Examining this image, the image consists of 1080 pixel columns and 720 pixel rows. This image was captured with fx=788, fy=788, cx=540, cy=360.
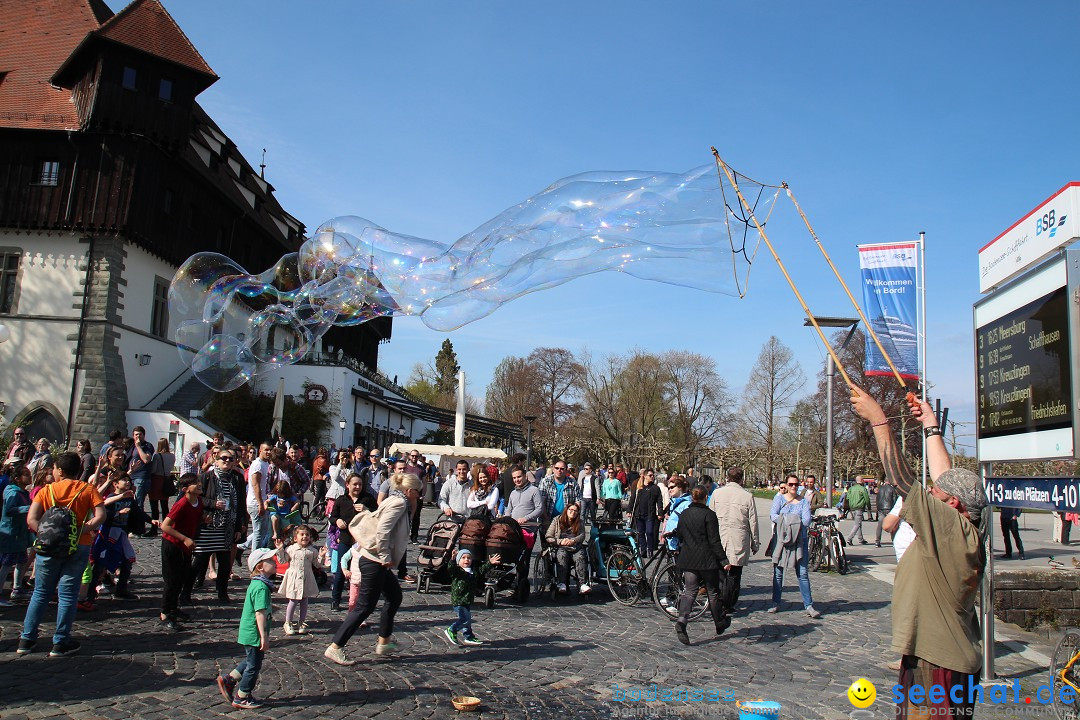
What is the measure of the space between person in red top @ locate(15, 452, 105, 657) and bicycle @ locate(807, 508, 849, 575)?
1253 centimetres

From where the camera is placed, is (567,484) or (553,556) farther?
(567,484)

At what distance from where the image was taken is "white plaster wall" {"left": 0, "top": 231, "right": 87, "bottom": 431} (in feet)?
93.4

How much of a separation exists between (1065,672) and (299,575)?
22.4 feet

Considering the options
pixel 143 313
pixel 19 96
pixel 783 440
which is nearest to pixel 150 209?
pixel 143 313

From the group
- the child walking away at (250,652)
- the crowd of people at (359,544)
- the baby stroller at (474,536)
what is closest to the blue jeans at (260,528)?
the crowd of people at (359,544)

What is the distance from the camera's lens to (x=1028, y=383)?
8078 mm

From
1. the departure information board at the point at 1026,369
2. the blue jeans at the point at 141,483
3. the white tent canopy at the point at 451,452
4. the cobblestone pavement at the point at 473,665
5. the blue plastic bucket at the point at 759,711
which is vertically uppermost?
the departure information board at the point at 1026,369

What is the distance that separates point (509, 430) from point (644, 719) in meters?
48.3

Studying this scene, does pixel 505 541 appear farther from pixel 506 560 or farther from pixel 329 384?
pixel 329 384

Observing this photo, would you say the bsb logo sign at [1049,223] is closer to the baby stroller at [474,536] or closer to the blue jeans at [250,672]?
the baby stroller at [474,536]

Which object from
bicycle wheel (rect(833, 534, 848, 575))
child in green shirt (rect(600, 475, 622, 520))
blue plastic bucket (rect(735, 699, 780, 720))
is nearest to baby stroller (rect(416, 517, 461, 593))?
blue plastic bucket (rect(735, 699, 780, 720))

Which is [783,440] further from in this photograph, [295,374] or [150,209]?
[150,209]

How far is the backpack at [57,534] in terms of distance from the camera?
704 cm

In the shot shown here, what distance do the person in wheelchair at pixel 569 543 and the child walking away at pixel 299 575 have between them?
4.27 m
